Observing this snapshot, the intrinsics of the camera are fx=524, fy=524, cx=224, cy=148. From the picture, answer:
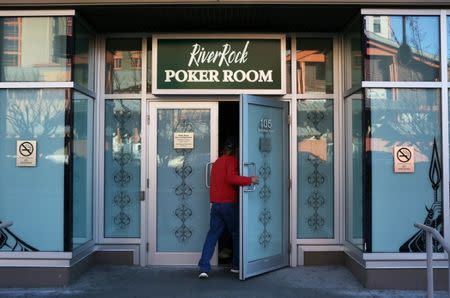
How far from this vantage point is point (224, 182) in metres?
6.65

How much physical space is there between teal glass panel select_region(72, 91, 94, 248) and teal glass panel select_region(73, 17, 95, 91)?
21 centimetres

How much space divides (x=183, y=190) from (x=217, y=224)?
0.84m

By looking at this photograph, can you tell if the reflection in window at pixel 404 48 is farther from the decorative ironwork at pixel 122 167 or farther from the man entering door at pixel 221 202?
the decorative ironwork at pixel 122 167

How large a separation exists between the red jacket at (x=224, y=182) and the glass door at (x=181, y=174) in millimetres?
533

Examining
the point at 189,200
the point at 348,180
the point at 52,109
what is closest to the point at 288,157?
the point at 348,180

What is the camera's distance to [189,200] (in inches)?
287

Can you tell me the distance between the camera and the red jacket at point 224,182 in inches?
261

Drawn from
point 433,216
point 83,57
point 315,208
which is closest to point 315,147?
point 315,208

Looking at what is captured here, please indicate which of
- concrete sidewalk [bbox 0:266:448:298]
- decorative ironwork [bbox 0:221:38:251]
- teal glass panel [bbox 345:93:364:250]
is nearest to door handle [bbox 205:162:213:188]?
concrete sidewalk [bbox 0:266:448:298]

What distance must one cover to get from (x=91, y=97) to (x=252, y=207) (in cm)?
262

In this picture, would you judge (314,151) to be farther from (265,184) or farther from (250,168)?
(250,168)

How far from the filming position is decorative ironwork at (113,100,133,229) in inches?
286

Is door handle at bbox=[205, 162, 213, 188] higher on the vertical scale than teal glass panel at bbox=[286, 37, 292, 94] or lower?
lower

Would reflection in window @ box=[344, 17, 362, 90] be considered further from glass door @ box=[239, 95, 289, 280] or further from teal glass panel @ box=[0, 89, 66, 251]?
teal glass panel @ box=[0, 89, 66, 251]
